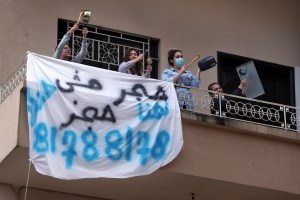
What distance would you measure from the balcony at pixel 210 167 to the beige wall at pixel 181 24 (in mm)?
1836

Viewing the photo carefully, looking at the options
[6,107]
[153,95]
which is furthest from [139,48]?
[6,107]

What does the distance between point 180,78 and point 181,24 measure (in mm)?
2858

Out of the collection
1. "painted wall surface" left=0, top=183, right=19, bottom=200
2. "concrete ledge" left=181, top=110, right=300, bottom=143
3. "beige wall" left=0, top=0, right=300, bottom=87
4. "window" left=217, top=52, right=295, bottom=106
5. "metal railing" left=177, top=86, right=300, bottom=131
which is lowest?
"painted wall surface" left=0, top=183, right=19, bottom=200

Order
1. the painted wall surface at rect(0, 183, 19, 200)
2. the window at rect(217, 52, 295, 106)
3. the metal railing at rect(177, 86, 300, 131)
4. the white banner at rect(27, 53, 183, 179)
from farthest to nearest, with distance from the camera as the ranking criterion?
the window at rect(217, 52, 295, 106) < the metal railing at rect(177, 86, 300, 131) < the painted wall surface at rect(0, 183, 19, 200) < the white banner at rect(27, 53, 183, 179)

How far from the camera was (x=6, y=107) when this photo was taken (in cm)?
1352

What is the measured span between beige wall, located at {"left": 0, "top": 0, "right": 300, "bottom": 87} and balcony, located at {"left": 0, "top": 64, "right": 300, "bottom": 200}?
184cm

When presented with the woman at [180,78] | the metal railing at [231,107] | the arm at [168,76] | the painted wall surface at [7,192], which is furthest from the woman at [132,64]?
→ the painted wall surface at [7,192]

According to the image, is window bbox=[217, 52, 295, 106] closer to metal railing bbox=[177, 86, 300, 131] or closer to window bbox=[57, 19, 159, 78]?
window bbox=[57, 19, 159, 78]

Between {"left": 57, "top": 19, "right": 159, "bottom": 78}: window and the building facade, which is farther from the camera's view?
{"left": 57, "top": 19, "right": 159, "bottom": 78}: window

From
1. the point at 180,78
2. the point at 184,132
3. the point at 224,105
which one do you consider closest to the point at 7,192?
the point at 184,132

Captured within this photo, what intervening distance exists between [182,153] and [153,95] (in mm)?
1029

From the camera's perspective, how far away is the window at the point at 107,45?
638 inches

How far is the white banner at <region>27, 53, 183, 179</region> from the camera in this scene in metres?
13.0

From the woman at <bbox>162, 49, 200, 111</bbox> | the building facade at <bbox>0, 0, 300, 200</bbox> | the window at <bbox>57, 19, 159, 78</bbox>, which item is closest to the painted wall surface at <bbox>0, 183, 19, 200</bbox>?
the building facade at <bbox>0, 0, 300, 200</bbox>
